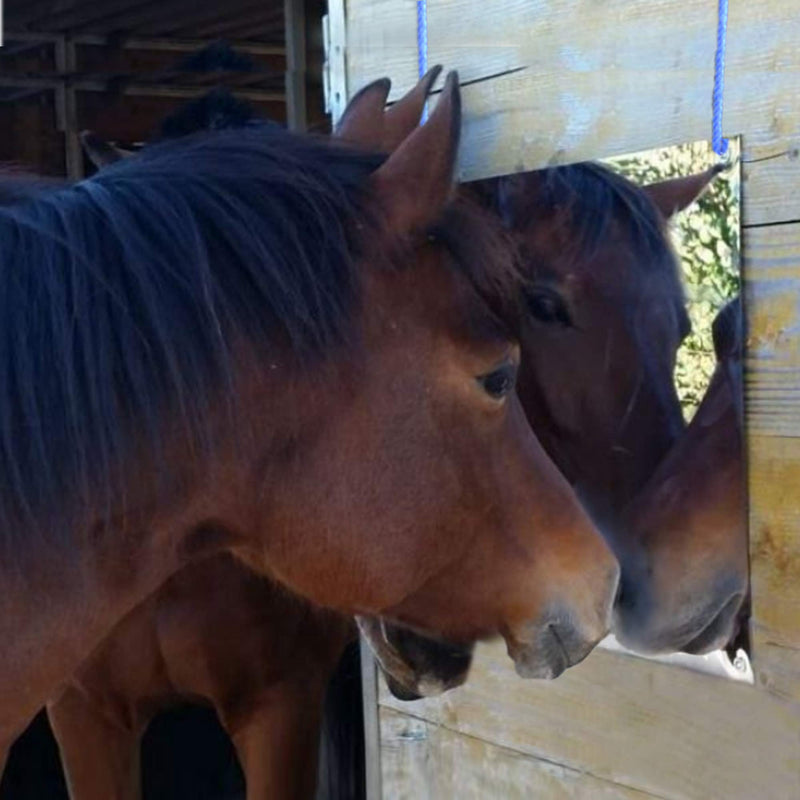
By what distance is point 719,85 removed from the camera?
64.8 inches

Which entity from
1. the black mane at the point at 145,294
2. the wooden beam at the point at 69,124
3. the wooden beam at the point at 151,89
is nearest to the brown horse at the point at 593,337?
the black mane at the point at 145,294

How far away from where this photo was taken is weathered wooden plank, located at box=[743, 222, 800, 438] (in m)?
1.58

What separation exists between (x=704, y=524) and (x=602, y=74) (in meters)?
0.59

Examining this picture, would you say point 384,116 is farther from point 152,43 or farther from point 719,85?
point 152,43

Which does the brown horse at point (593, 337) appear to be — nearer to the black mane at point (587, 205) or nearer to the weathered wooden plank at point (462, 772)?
the black mane at point (587, 205)

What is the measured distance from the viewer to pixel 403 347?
1.56 m

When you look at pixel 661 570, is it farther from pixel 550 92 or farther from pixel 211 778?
pixel 211 778

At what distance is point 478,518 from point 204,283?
42cm

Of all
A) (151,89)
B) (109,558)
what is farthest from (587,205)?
(151,89)

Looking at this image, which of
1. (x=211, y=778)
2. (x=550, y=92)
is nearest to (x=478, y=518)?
(x=550, y=92)

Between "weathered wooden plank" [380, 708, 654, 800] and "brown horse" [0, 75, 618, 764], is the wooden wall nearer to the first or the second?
"weathered wooden plank" [380, 708, 654, 800]

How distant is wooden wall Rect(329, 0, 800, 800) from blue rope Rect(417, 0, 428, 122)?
0.01m

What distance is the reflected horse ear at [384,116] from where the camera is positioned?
1996 mm

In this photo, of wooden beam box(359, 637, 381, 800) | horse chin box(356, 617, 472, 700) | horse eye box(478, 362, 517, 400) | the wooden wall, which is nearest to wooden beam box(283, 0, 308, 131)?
the wooden wall
